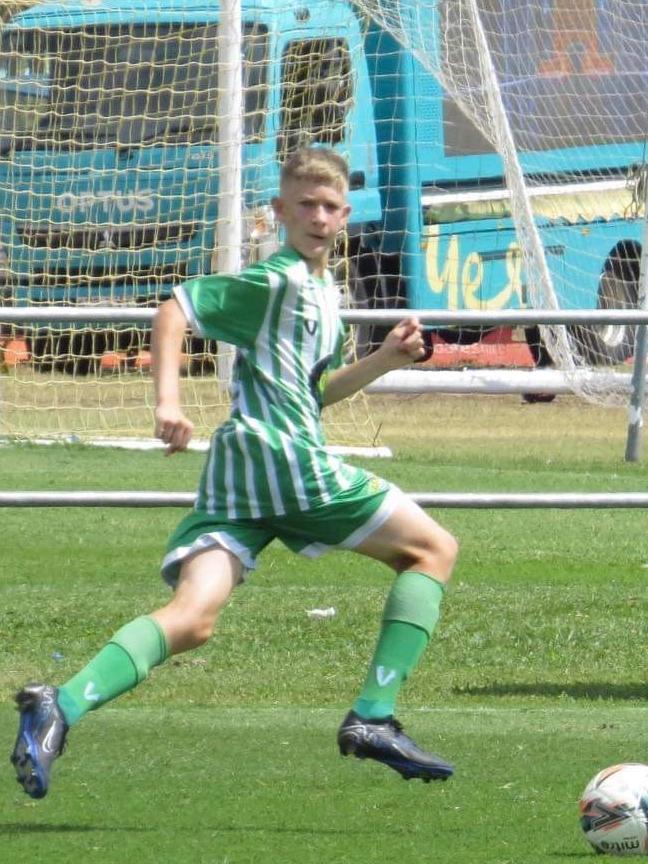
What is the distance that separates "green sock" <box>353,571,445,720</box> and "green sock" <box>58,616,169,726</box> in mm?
569

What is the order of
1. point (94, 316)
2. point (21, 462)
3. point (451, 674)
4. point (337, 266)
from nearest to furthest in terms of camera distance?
point (94, 316) → point (451, 674) → point (21, 462) → point (337, 266)

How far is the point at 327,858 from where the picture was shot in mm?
4180

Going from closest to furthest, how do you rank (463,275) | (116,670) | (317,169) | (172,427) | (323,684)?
(172,427)
(116,670)
(317,169)
(323,684)
(463,275)

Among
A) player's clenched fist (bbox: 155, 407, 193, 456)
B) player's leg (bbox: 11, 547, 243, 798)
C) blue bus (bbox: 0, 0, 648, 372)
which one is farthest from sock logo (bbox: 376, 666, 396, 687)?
blue bus (bbox: 0, 0, 648, 372)

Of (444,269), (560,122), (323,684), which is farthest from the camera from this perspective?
(444,269)

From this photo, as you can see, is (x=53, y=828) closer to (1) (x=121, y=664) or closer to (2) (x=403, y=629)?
(1) (x=121, y=664)

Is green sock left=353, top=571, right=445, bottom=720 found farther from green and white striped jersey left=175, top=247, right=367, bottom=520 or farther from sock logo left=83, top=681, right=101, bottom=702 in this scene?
sock logo left=83, top=681, right=101, bottom=702

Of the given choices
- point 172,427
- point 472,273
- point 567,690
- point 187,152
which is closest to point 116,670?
point 172,427

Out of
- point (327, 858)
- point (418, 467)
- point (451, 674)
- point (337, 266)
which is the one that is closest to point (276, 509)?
point (327, 858)

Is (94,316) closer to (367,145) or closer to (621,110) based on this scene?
(367,145)

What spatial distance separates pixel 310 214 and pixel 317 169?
4.6 inches

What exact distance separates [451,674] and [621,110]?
9925 millimetres

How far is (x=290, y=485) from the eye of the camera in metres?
4.62

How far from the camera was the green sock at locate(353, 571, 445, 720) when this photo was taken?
4707mm
